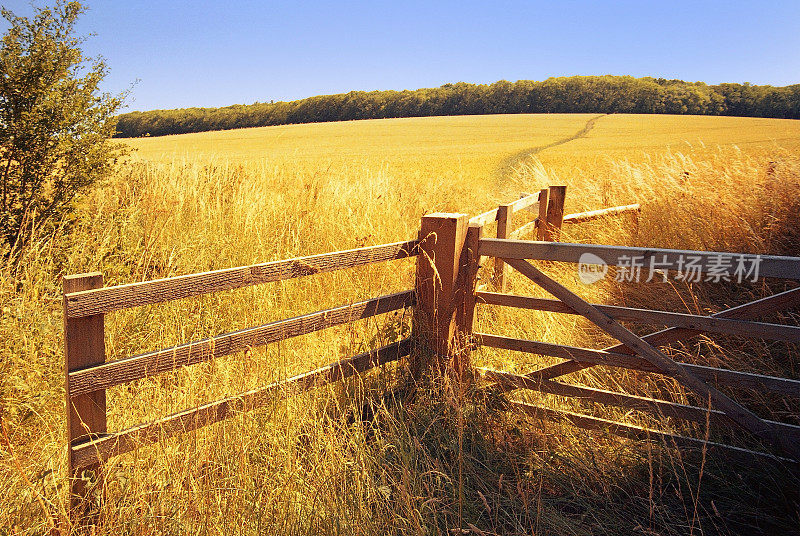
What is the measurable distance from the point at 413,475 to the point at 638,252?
1537mm

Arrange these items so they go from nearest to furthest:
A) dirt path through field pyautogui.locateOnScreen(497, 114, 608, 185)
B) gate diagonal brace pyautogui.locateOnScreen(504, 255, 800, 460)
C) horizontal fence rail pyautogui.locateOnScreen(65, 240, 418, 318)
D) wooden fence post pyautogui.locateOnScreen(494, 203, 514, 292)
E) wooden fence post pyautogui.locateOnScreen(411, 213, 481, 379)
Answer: horizontal fence rail pyautogui.locateOnScreen(65, 240, 418, 318), gate diagonal brace pyautogui.locateOnScreen(504, 255, 800, 460), wooden fence post pyautogui.locateOnScreen(411, 213, 481, 379), wooden fence post pyautogui.locateOnScreen(494, 203, 514, 292), dirt path through field pyautogui.locateOnScreen(497, 114, 608, 185)

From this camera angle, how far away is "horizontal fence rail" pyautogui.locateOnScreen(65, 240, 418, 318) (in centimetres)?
199

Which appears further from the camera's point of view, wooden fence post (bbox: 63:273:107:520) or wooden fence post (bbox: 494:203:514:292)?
wooden fence post (bbox: 494:203:514:292)

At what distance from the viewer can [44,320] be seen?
11.0 feet

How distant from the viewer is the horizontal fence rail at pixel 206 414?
2.11 meters

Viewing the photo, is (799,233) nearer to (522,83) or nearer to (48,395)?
(48,395)

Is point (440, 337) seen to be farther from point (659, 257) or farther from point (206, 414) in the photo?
point (206, 414)

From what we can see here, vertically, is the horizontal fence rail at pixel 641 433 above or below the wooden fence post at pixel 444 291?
below

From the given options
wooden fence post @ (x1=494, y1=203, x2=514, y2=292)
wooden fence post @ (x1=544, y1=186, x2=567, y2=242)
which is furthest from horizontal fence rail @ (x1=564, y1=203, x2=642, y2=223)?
wooden fence post @ (x1=494, y1=203, x2=514, y2=292)

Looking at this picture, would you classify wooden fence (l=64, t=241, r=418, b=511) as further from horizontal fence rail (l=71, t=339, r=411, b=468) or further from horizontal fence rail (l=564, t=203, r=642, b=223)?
horizontal fence rail (l=564, t=203, r=642, b=223)

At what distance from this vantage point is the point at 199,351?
232cm

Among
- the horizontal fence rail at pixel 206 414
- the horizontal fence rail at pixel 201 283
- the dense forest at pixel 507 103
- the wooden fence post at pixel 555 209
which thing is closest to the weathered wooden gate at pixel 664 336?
the horizontal fence rail at pixel 201 283

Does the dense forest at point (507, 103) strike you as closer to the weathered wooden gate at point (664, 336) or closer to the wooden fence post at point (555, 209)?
the wooden fence post at point (555, 209)

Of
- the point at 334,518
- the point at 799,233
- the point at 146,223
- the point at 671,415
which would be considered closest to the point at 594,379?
the point at 671,415
